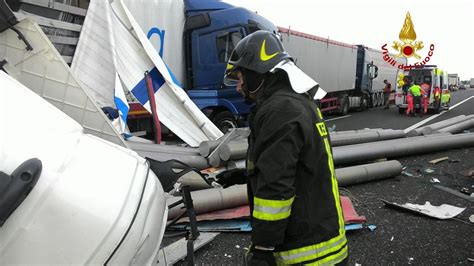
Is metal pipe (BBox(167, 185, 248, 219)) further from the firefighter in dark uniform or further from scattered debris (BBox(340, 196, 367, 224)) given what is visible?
the firefighter in dark uniform

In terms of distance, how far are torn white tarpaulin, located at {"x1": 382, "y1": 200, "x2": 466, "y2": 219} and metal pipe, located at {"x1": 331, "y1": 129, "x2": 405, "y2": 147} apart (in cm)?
246

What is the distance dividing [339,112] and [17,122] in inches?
748

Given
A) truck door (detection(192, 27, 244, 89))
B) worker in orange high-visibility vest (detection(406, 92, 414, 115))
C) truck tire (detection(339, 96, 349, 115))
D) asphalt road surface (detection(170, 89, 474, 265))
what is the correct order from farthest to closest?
1. truck tire (detection(339, 96, 349, 115))
2. worker in orange high-visibility vest (detection(406, 92, 414, 115))
3. truck door (detection(192, 27, 244, 89))
4. asphalt road surface (detection(170, 89, 474, 265))

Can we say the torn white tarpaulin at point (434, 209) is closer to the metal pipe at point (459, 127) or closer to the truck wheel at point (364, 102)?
the metal pipe at point (459, 127)

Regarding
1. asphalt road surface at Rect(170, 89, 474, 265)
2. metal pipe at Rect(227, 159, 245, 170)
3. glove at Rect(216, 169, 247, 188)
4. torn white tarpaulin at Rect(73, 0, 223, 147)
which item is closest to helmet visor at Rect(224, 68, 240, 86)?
glove at Rect(216, 169, 247, 188)

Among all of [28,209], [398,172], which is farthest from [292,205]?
[398,172]

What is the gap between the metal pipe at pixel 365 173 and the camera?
5.49 m

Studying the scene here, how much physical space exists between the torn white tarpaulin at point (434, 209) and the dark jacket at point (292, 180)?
10.2ft

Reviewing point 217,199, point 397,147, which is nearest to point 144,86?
point 217,199

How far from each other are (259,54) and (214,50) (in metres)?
8.08

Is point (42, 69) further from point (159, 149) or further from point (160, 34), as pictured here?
point (160, 34)

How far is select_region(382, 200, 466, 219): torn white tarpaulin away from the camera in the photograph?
4.59 m

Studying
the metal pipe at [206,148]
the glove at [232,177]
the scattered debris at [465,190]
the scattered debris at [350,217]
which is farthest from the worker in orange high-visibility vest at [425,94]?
the glove at [232,177]

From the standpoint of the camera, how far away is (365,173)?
5.68 meters
